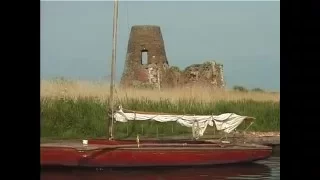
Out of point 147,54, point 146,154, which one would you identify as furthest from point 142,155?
point 147,54

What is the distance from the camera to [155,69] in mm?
6555

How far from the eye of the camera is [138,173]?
3.96 meters

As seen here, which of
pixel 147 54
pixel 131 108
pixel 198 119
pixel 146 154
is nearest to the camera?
pixel 146 154

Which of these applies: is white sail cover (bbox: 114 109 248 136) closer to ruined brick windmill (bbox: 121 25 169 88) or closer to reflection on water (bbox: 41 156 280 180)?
reflection on water (bbox: 41 156 280 180)

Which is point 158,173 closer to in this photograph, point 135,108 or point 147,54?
point 135,108

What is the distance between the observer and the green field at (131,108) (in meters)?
4.31

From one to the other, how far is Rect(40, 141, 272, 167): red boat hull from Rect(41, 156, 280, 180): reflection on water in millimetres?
53

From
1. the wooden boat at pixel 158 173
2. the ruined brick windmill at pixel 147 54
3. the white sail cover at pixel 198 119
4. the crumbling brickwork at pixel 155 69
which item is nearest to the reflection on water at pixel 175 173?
the wooden boat at pixel 158 173

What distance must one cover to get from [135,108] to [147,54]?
2.67 meters

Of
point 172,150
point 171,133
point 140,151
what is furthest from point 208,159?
point 171,133

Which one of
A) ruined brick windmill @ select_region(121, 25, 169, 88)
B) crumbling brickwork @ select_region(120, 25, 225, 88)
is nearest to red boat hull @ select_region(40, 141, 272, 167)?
crumbling brickwork @ select_region(120, 25, 225, 88)

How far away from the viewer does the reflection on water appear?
394 cm

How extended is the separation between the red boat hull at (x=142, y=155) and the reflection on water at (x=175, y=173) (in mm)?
53
